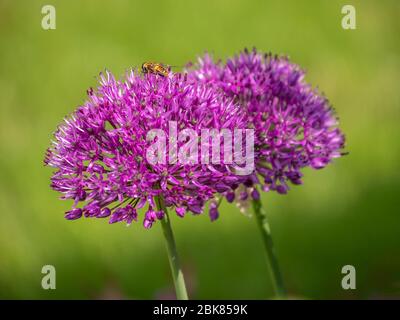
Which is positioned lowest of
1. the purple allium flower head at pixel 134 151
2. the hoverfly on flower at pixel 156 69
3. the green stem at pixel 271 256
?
the green stem at pixel 271 256

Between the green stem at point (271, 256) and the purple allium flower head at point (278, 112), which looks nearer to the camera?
the purple allium flower head at point (278, 112)

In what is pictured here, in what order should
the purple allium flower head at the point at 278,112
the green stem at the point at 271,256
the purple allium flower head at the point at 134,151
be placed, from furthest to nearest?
the green stem at the point at 271,256, the purple allium flower head at the point at 278,112, the purple allium flower head at the point at 134,151

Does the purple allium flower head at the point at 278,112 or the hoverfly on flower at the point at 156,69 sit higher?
the hoverfly on flower at the point at 156,69

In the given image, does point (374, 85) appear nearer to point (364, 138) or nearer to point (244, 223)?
point (364, 138)

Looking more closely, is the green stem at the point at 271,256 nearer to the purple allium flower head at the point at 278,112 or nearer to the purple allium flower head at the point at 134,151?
the purple allium flower head at the point at 278,112

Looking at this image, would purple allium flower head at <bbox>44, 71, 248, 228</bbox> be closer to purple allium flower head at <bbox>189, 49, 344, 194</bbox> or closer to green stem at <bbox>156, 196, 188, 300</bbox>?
green stem at <bbox>156, 196, 188, 300</bbox>

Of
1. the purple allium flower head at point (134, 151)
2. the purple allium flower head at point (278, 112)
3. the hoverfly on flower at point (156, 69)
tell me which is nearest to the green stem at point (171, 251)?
the purple allium flower head at point (134, 151)
